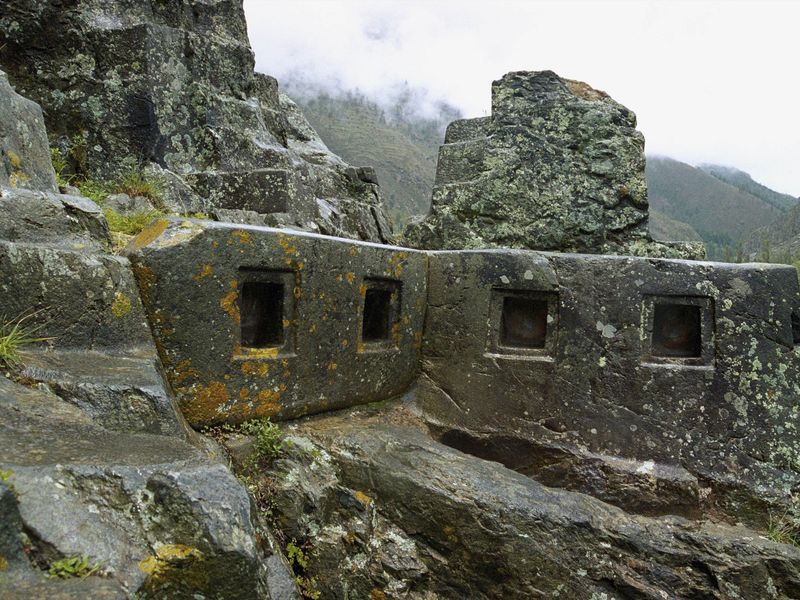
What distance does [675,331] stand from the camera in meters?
5.07

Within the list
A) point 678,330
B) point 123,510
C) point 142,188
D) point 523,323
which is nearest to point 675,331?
point 678,330

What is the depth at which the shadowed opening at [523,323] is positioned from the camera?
17.1ft

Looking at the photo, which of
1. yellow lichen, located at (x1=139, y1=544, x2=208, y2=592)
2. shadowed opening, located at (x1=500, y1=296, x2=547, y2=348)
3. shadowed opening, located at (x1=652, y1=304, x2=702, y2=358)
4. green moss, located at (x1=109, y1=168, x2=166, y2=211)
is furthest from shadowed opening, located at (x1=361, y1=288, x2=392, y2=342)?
yellow lichen, located at (x1=139, y1=544, x2=208, y2=592)

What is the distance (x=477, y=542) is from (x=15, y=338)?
3151 millimetres

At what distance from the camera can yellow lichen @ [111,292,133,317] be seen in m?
3.29

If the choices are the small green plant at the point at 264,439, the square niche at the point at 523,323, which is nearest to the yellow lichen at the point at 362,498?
the small green plant at the point at 264,439

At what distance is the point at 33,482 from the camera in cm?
189

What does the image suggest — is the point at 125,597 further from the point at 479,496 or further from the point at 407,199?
the point at 407,199

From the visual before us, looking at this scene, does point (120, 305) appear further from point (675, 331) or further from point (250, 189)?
point (675, 331)

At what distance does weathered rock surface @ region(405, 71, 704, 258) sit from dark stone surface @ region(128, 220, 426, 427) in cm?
95

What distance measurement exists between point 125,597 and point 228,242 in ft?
7.82

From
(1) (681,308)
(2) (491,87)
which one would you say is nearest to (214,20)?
(2) (491,87)

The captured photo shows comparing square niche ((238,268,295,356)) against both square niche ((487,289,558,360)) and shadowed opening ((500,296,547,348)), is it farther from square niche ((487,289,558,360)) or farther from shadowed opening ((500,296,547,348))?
shadowed opening ((500,296,547,348))

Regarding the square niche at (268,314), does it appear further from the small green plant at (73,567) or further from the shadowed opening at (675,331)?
the shadowed opening at (675,331)
